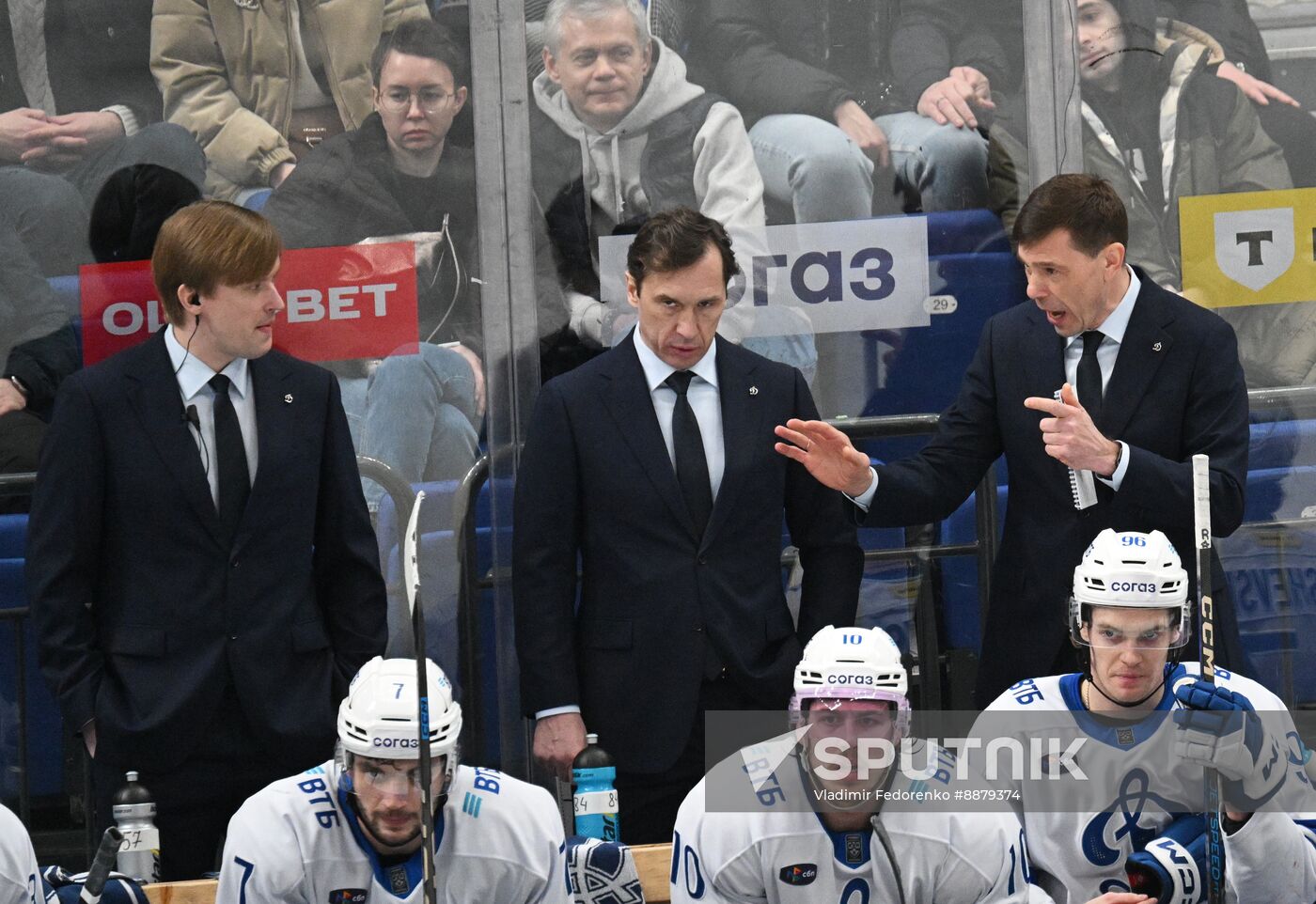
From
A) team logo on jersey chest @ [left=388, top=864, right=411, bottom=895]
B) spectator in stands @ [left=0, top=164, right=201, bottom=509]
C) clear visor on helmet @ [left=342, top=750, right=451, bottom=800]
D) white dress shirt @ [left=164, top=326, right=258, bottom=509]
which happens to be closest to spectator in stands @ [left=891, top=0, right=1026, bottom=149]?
spectator in stands @ [left=0, top=164, right=201, bottom=509]

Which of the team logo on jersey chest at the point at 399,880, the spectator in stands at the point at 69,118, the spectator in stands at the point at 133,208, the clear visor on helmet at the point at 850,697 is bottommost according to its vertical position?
the team logo on jersey chest at the point at 399,880

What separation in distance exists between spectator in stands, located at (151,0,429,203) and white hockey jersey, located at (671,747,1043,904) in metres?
2.78

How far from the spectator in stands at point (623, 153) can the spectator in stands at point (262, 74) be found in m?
0.52

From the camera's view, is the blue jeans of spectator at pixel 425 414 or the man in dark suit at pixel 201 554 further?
the blue jeans of spectator at pixel 425 414

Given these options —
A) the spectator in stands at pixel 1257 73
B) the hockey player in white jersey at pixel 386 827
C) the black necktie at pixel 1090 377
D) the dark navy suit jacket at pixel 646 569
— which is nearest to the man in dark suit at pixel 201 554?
the dark navy suit jacket at pixel 646 569

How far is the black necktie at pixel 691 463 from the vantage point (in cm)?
506

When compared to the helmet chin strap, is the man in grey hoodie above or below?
above

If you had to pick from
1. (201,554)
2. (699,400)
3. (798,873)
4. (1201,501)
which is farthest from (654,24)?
(798,873)

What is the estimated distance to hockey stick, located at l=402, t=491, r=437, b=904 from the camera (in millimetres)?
3996

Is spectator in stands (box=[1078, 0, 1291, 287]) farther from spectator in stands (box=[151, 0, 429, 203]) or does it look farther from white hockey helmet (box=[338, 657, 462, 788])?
white hockey helmet (box=[338, 657, 462, 788])

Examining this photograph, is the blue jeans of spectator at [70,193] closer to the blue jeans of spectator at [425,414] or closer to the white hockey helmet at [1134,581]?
the blue jeans of spectator at [425,414]

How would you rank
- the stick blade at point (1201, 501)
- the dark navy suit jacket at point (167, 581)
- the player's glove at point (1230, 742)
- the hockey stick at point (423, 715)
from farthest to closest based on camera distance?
the dark navy suit jacket at point (167, 581), the stick blade at point (1201, 501), the player's glove at point (1230, 742), the hockey stick at point (423, 715)

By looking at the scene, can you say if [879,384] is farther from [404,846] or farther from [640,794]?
[404,846]

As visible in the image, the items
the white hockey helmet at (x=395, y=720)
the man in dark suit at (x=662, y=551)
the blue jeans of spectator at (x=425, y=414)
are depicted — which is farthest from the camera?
the blue jeans of spectator at (x=425, y=414)
